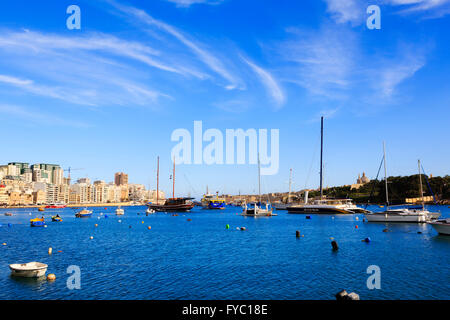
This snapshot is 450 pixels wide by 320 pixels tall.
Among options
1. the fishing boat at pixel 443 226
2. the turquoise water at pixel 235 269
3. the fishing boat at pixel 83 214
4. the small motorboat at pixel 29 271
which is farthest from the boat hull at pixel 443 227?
the fishing boat at pixel 83 214

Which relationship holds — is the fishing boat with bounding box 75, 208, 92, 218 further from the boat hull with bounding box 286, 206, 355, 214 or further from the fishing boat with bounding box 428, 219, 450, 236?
the fishing boat with bounding box 428, 219, 450, 236

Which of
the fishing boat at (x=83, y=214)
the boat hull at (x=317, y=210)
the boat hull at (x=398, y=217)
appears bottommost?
the fishing boat at (x=83, y=214)

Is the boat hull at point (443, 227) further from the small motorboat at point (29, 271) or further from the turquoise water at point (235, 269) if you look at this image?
the small motorboat at point (29, 271)

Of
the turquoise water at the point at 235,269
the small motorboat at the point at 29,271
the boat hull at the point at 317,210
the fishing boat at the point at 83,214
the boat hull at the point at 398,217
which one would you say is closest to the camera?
the turquoise water at the point at 235,269

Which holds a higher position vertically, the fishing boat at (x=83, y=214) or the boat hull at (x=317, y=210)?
the boat hull at (x=317, y=210)

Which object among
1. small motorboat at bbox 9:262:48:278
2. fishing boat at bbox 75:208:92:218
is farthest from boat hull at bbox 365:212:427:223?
fishing boat at bbox 75:208:92:218

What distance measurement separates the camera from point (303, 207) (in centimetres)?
13112

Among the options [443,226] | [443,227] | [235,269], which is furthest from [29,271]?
[443,227]

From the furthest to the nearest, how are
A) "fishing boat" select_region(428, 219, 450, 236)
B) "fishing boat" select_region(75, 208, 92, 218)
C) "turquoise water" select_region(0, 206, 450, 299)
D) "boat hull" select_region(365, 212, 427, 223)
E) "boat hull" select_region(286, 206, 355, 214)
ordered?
1. "fishing boat" select_region(75, 208, 92, 218)
2. "boat hull" select_region(286, 206, 355, 214)
3. "boat hull" select_region(365, 212, 427, 223)
4. "fishing boat" select_region(428, 219, 450, 236)
5. "turquoise water" select_region(0, 206, 450, 299)

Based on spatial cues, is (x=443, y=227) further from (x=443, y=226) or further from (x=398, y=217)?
(x=398, y=217)

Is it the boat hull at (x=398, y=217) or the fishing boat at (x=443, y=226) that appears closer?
the fishing boat at (x=443, y=226)
